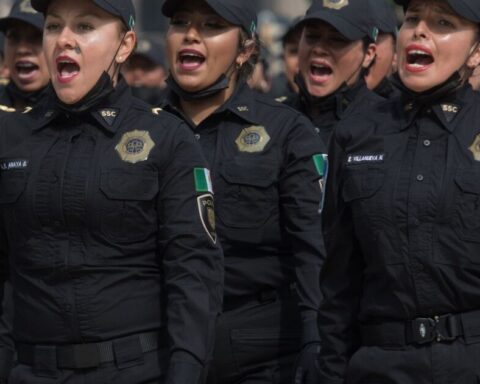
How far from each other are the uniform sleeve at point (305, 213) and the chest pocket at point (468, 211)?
5.16ft

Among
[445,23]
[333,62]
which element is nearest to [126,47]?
[445,23]

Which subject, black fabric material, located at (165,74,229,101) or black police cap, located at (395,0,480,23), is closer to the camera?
black police cap, located at (395,0,480,23)

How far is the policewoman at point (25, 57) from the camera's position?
10156 millimetres

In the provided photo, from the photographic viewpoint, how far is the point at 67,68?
6660 millimetres

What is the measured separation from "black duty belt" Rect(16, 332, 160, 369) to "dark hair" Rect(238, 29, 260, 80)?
2.48 m

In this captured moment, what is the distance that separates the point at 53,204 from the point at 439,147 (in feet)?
5.26

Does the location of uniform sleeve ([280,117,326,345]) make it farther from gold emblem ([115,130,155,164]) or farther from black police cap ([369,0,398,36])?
black police cap ([369,0,398,36])

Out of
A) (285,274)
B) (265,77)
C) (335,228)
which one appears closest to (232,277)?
(285,274)

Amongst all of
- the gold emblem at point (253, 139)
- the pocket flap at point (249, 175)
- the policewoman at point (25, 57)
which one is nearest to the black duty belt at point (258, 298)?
the pocket flap at point (249, 175)

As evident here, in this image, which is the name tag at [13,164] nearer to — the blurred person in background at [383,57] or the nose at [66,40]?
the nose at [66,40]

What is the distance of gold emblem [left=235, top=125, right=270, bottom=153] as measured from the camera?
7980 mm

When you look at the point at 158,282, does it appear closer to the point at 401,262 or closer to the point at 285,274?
the point at 401,262

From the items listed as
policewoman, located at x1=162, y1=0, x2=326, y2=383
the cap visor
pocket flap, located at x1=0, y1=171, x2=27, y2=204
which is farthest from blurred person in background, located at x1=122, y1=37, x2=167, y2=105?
pocket flap, located at x1=0, y1=171, x2=27, y2=204

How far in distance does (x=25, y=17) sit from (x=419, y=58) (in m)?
4.15
